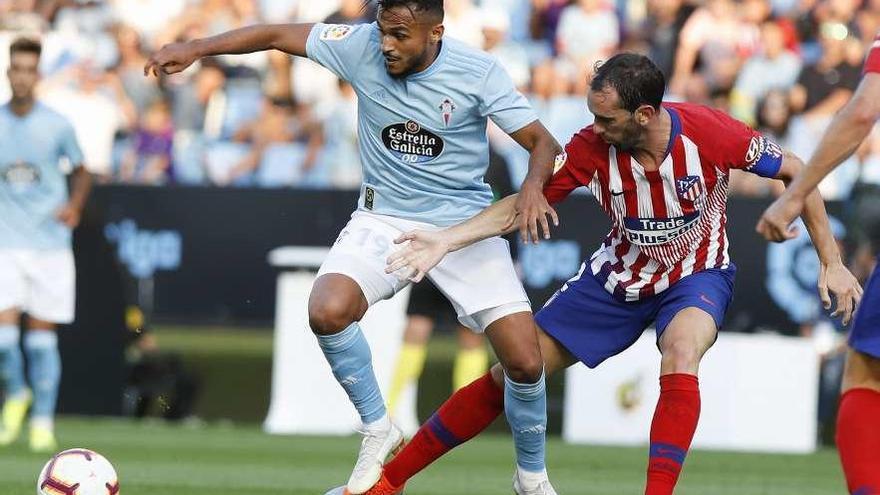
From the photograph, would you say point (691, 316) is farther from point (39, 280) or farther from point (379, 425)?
point (39, 280)

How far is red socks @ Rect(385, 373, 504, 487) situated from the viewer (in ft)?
25.9

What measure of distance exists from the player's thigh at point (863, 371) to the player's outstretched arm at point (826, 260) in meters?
1.00

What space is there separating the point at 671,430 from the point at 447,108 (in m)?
1.72

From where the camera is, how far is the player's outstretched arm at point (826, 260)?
6570mm

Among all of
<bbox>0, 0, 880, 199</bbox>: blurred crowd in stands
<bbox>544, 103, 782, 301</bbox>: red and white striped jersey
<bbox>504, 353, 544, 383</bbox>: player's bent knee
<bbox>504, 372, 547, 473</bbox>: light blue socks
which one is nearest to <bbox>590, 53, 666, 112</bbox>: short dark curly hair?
<bbox>544, 103, 782, 301</bbox>: red and white striped jersey

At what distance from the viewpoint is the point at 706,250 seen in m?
7.59

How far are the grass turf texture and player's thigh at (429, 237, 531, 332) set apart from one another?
184 centimetres

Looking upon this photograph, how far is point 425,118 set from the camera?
7.63m

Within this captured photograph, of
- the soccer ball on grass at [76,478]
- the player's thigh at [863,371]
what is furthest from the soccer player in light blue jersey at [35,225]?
the player's thigh at [863,371]

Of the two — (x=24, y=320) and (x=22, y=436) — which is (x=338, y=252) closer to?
(x=22, y=436)

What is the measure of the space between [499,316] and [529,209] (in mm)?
605

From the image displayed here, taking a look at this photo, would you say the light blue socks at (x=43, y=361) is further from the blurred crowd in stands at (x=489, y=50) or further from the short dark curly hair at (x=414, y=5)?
the short dark curly hair at (x=414, y=5)

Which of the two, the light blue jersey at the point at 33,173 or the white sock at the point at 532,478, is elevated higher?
the white sock at the point at 532,478

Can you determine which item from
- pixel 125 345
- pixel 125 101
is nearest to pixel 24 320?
pixel 125 345
